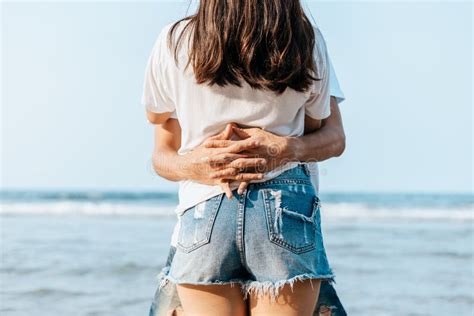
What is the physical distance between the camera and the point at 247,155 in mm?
1941

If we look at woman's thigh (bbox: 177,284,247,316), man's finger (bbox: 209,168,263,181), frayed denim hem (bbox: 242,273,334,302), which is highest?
man's finger (bbox: 209,168,263,181)

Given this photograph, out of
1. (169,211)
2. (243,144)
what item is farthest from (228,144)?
(169,211)

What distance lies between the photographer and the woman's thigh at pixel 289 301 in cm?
189

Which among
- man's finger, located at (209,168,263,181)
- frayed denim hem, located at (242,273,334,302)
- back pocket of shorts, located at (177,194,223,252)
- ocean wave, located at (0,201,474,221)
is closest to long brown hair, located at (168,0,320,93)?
man's finger, located at (209,168,263,181)

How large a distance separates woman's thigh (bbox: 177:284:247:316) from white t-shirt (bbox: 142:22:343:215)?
0.24 metres

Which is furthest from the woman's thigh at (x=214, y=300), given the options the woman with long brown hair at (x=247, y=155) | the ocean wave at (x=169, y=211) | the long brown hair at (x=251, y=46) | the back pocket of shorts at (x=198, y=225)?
the ocean wave at (x=169, y=211)

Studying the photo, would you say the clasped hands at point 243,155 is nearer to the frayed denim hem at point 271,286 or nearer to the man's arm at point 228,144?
the man's arm at point 228,144

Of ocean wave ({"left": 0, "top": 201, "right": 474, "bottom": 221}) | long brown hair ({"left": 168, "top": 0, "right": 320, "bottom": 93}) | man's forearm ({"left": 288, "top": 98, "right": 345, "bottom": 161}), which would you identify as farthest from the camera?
ocean wave ({"left": 0, "top": 201, "right": 474, "bottom": 221})

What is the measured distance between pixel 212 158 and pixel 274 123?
193mm

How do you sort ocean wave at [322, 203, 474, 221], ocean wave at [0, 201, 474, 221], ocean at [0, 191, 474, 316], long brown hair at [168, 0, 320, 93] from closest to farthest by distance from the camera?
long brown hair at [168, 0, 320, 93]
ocean at [0, 191, 474, 316]
ocean wave at [322, 203, 474, 221]
ocean wave at [0, 201, 474, 221]

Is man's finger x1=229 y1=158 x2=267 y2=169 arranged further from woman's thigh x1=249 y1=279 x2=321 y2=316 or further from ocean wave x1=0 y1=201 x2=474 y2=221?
ocean wave x1=0 y1=201 x2=474 y2=221

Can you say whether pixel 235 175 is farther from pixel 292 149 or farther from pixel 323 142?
pixel 323 142

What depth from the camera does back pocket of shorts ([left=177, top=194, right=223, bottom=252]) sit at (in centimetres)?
190

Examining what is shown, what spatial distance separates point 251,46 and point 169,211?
1482 centimetres
